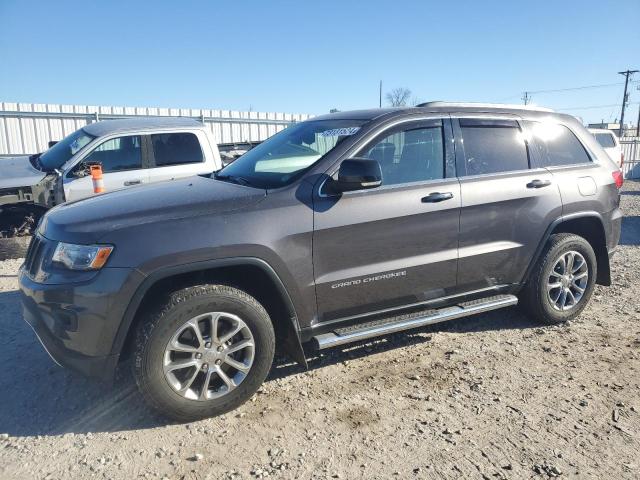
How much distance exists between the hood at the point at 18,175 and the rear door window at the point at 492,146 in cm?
566

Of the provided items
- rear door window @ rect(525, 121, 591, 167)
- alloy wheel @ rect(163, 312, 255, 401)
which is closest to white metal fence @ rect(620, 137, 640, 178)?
rear door window @ rect(525, 121, 591, 167)

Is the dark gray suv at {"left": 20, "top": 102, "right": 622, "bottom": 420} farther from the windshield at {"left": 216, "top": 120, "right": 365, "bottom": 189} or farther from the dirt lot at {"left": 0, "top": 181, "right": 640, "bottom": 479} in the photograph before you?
the dirt lot at {"left": 0, "top": 181, "right": 640, "bottom": 479}

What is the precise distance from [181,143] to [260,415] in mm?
5358

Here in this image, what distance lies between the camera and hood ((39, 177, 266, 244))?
2762 millimetres

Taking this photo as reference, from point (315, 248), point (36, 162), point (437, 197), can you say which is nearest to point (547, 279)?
point (437, 197)

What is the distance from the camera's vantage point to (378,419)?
2990 millimetres

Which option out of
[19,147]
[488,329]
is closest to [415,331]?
[488,329]

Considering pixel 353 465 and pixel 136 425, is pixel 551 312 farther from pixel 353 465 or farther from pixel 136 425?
pixel 136 425

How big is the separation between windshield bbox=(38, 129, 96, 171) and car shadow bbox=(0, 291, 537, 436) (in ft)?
10.3

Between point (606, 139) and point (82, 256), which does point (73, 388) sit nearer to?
point (82, 256)

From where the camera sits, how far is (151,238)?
2.73 metres

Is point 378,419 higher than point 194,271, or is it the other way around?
point 194,271

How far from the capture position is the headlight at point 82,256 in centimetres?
267

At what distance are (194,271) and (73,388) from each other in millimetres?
1367
